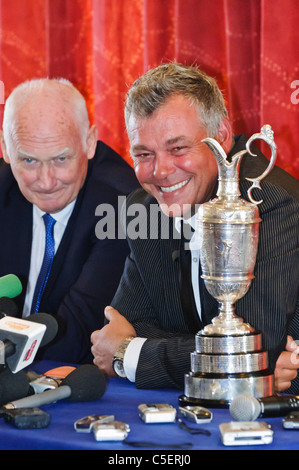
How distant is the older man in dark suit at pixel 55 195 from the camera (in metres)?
2.43

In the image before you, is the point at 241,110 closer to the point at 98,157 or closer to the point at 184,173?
the point at 98,157

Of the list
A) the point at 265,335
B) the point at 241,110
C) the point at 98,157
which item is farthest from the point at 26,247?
the point at 265,335

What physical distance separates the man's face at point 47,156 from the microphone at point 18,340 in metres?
1.21

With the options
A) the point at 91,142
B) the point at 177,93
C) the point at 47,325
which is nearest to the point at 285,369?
the point at 47,325

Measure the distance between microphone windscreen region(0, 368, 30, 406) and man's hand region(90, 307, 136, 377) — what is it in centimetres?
36

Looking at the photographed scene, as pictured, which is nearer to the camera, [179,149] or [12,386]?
[12,386]

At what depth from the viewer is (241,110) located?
98.2 inches

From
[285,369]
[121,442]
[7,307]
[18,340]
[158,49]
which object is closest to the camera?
[121,442]

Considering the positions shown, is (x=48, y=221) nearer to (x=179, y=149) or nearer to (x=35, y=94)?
(x=35, y=94)

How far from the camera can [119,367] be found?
1592 millimetres

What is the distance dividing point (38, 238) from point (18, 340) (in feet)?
4.45

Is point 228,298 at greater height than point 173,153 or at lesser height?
lesser

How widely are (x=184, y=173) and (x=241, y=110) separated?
0.77 meters

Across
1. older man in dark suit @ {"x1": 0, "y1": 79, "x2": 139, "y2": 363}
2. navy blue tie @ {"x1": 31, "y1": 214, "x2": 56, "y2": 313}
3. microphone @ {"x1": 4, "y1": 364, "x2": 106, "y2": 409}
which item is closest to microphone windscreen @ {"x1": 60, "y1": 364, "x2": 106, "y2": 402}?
microphone @ {"x1": 4, "y1": 364, "x2": 106, "y2": 409}
